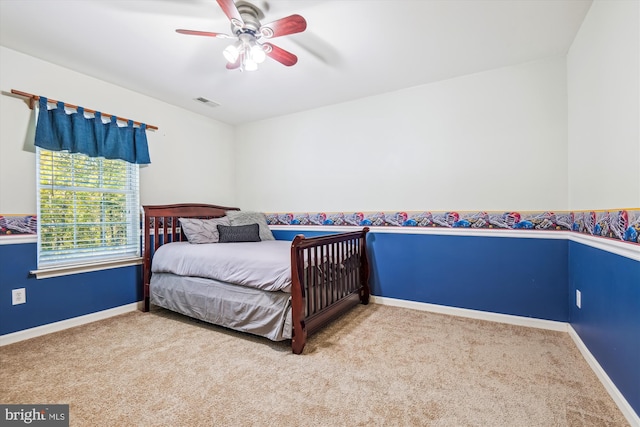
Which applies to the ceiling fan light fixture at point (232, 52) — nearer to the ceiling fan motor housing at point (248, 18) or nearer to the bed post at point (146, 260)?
the ceiling fan motor housing at point (248, 18)

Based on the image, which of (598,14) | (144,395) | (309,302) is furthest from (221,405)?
(598,14)

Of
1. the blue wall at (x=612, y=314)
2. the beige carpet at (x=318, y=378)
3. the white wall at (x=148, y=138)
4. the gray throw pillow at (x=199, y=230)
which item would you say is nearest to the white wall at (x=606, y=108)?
the blue wall at (x=612, y=314)

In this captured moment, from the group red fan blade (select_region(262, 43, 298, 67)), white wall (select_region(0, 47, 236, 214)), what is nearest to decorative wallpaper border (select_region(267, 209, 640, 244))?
white wall (select_region(0, 47, 236, 214))

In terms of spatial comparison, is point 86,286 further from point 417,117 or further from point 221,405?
point 417,117

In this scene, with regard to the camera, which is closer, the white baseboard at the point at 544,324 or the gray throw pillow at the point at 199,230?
the white baseboard at the point at 544,324

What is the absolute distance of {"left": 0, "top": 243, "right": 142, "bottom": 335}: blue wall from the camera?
7.66ft

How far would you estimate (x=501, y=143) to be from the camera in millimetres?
2723

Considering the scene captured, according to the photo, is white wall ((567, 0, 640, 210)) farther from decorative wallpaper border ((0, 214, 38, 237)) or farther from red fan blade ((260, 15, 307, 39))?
decorative wallpaper border ((0, 214, 38, 237))

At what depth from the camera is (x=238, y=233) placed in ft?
11.3

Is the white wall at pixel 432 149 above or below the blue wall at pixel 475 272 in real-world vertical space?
above

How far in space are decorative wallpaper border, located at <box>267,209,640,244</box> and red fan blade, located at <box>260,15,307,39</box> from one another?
6.63 ft

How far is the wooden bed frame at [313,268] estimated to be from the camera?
84.9 inches

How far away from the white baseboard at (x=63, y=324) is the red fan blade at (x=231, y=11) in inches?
115

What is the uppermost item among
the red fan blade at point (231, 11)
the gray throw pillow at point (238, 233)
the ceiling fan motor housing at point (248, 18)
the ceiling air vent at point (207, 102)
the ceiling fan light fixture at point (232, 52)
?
the ceiling air vent at point (207, 102)
